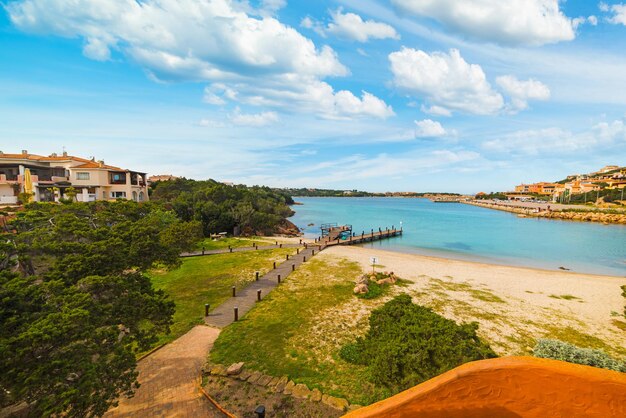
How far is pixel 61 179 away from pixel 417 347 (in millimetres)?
42132

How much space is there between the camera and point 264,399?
8102mm

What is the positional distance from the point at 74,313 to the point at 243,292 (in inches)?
454

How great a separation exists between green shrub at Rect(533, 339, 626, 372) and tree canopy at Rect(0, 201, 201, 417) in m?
11.2

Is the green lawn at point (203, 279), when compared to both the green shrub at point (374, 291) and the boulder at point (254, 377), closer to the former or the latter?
the boulder at point (254, 377)

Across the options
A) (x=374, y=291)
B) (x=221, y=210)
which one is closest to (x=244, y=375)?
(x=374, y=291)

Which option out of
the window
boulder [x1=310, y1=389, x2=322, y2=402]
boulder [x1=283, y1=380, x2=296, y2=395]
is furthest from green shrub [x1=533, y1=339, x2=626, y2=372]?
the window

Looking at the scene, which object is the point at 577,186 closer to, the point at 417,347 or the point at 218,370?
the point at 417,347

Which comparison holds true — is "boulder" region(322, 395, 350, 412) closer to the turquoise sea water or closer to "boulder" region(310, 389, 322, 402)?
"boulder" region(310, 389, 322, 402)

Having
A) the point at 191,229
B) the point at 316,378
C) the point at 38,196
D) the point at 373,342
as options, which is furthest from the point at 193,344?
the point at 38,196

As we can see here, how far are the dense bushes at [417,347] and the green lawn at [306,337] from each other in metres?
1.07

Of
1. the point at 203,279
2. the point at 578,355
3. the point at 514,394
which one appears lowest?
the point at 203,279

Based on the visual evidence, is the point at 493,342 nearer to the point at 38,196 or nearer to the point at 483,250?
the point at 483,250

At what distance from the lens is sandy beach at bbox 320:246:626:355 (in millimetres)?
12680

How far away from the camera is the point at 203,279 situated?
766 inches
